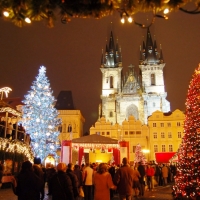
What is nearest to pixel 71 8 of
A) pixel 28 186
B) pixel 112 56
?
pixel 28 186

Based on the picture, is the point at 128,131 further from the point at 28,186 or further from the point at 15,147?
the point at 28,186

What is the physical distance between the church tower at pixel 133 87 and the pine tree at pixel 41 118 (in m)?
33.5

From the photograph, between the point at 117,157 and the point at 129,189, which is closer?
the point at 129,189

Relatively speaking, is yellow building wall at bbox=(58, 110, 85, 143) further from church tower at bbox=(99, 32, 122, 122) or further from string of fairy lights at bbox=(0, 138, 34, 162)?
string of fairy lights at bbox=(0, 138, 34, 162)

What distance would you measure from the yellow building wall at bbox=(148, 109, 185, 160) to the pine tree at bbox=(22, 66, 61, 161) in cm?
2818

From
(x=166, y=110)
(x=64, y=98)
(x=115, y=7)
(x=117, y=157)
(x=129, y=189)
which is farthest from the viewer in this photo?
(x=64, y=98)

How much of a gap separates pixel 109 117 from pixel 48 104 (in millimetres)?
35849

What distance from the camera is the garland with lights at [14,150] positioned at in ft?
47.5

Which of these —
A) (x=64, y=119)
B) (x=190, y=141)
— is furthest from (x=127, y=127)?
(x=190, y=141)

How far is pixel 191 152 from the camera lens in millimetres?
9039

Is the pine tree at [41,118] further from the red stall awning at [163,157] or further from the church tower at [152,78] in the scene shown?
the church tower at [152,78]

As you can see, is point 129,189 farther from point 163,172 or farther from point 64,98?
point 64,98

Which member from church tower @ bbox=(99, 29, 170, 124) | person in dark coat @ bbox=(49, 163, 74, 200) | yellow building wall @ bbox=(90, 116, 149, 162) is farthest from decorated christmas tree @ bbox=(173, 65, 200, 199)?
church tower @ bbox=(99, 29, 170, 124)

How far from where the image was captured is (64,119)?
59188 mm
